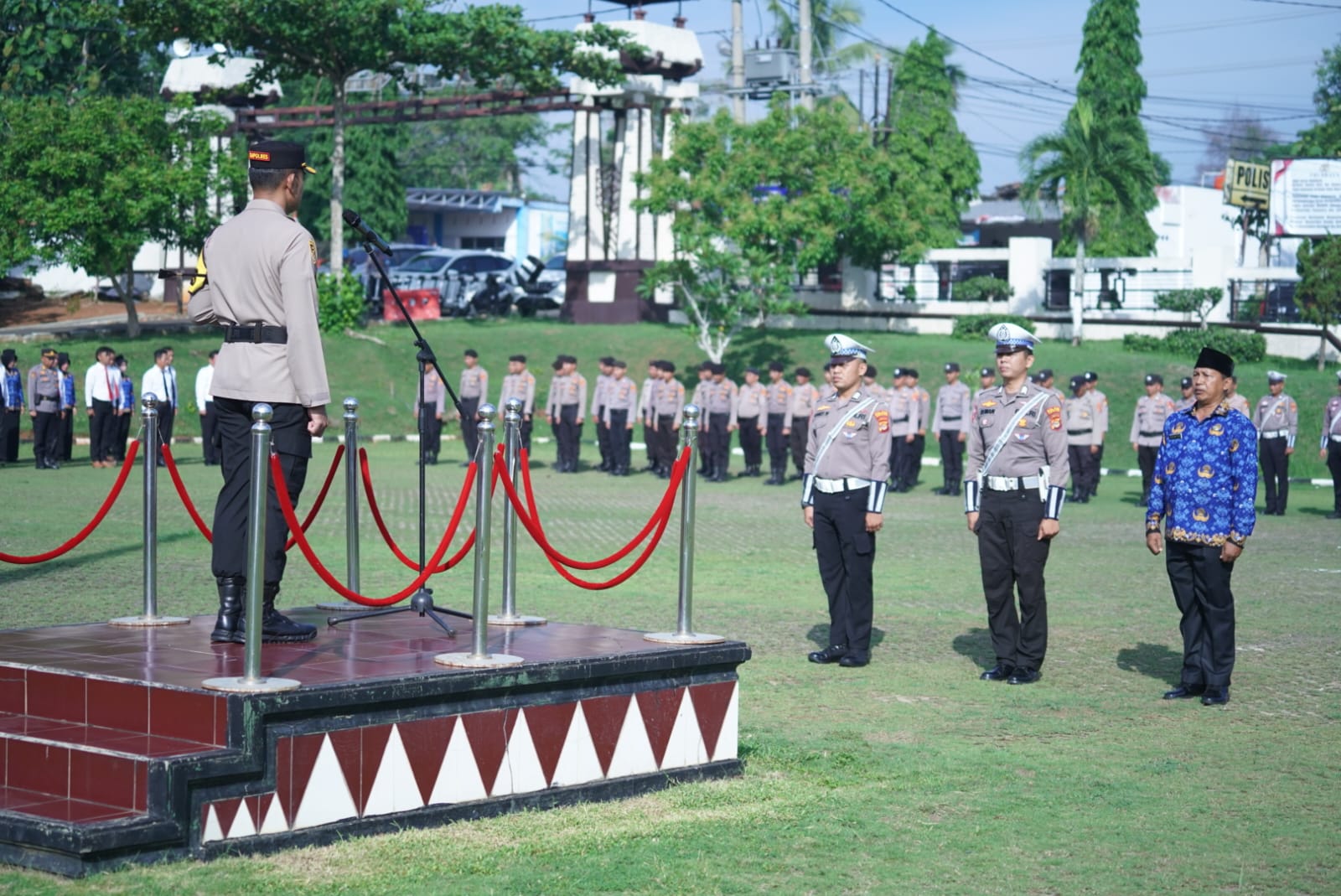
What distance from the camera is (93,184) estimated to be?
107 ft

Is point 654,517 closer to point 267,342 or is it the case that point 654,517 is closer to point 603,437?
point 267,342

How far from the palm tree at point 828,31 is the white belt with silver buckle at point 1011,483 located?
4150 cm

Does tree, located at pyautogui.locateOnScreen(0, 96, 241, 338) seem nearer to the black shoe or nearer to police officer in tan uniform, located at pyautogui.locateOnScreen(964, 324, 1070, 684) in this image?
the black shoe

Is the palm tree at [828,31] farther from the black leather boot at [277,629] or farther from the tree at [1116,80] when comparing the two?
the black leather boot at [277,629]

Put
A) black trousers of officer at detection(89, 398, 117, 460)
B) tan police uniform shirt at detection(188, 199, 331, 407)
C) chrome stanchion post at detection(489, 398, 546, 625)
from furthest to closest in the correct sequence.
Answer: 1. black trousers of officer at detection(89, 398, 117, 460)
2. chrome stanchion post at detection(489, 398, 546, 625)
3. tan police uniform shirt at detection(188, 199, 331, 407)

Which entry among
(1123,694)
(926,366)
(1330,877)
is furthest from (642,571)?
(926,366)

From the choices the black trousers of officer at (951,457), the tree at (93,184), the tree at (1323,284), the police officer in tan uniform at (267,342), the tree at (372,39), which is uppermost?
the tree at (372,39)

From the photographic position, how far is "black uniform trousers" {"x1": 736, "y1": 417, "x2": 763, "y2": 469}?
26.0 m

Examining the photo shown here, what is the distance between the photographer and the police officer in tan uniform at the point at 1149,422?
70.7 ft

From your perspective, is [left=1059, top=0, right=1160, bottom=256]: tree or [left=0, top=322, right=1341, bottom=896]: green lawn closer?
[left=0, top=322, right=1341, bottom=896]: green lawn

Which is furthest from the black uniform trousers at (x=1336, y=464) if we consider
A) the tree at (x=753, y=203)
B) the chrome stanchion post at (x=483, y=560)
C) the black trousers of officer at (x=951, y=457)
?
the chrome stanchion post at (x=483, y=560)

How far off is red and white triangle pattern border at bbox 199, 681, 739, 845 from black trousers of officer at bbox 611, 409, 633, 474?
1846 cm

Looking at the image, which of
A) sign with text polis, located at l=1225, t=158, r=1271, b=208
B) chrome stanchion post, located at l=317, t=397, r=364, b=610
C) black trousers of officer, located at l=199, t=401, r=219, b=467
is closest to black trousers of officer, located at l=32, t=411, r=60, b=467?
black trousers of officer, located at l=199, t=401, r=219, b=467

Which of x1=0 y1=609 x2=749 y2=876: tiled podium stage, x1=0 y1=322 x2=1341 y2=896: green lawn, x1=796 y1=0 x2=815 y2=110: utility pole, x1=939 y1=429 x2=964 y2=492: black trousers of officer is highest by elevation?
x1=796 y1=0 x2=815 y2=110: utility pole
